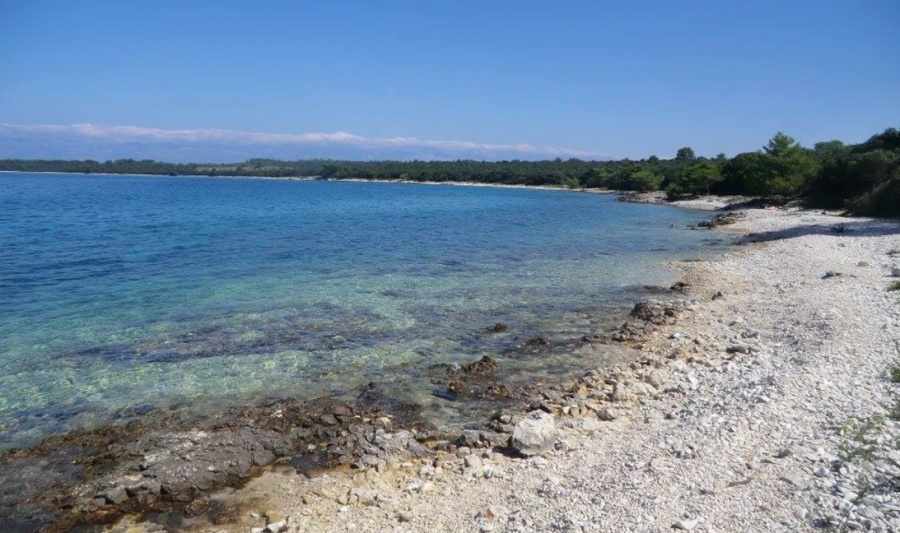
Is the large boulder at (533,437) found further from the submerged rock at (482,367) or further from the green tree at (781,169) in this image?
the green tree at (781,169)

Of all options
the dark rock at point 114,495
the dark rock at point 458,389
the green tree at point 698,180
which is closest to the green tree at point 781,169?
the green tree at point 698,180

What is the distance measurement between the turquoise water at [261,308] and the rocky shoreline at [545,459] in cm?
145

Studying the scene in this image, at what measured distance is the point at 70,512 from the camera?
7988 millimetres

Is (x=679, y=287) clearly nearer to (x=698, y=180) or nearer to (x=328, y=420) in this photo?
(x=328, y=420)

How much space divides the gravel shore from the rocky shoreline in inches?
1.4

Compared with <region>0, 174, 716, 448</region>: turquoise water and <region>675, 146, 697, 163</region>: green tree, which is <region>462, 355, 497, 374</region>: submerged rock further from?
<region>675, 146, 697, 163</region>: green tree

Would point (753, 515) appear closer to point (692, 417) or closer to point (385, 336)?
point (692, 417)

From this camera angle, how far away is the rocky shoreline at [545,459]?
702 cm

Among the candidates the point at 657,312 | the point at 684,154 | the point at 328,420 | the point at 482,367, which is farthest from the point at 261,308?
the point at 684,154

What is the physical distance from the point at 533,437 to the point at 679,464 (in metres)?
2.25

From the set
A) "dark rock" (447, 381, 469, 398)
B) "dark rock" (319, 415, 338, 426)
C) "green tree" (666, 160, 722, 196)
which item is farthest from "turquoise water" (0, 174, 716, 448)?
"green tree" (666, 160, 722, 196)

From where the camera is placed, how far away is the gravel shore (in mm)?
6777

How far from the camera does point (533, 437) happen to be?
9.01 meters

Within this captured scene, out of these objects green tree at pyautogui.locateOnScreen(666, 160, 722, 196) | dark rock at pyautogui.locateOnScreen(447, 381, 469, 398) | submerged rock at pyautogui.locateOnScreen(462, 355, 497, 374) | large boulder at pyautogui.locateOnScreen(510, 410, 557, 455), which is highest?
green tree at pyautogui.locateOnScreen(666, 160, 722, 196)
